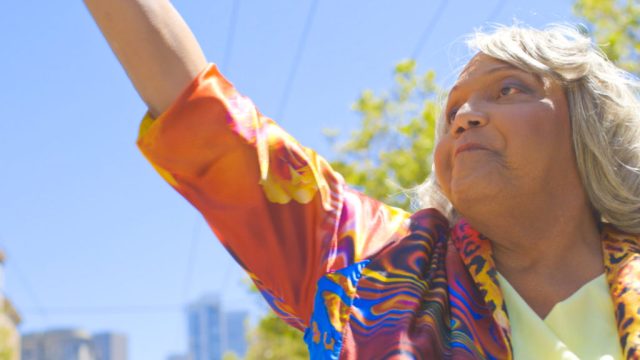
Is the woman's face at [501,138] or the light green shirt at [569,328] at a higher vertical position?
the woman's face at [501,138]

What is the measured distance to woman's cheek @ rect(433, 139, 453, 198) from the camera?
2518 millimetres

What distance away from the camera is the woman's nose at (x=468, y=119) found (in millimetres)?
2477

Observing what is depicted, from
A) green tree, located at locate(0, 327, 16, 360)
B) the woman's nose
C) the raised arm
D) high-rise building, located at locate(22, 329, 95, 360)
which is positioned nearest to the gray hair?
the woman's nose

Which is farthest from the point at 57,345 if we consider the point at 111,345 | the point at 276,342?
the point at 111,345

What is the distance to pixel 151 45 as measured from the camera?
210cm

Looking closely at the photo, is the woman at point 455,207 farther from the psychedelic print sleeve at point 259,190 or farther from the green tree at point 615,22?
the green tree at point 615,22

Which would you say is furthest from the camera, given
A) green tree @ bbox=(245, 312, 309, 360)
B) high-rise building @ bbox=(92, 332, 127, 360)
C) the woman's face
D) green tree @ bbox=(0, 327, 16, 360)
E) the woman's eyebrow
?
high-rise building @ bbox=(92, 332, 127, 360)

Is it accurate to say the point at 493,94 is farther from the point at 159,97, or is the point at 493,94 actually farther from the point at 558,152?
the point at 159,97

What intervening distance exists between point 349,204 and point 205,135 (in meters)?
0.37

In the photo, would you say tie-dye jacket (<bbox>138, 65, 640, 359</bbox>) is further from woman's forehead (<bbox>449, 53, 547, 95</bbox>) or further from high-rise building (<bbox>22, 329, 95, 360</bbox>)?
high-rise building (<bbox>22, 329, 95, 360</bbox>)

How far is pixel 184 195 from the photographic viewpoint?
7.27 ft

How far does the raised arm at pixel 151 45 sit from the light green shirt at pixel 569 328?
0.84 metres

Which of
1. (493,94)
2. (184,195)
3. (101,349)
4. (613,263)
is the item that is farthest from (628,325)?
(101,349)

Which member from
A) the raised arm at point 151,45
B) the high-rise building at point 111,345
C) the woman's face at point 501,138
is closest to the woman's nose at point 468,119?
the woman's face at point 501,138
